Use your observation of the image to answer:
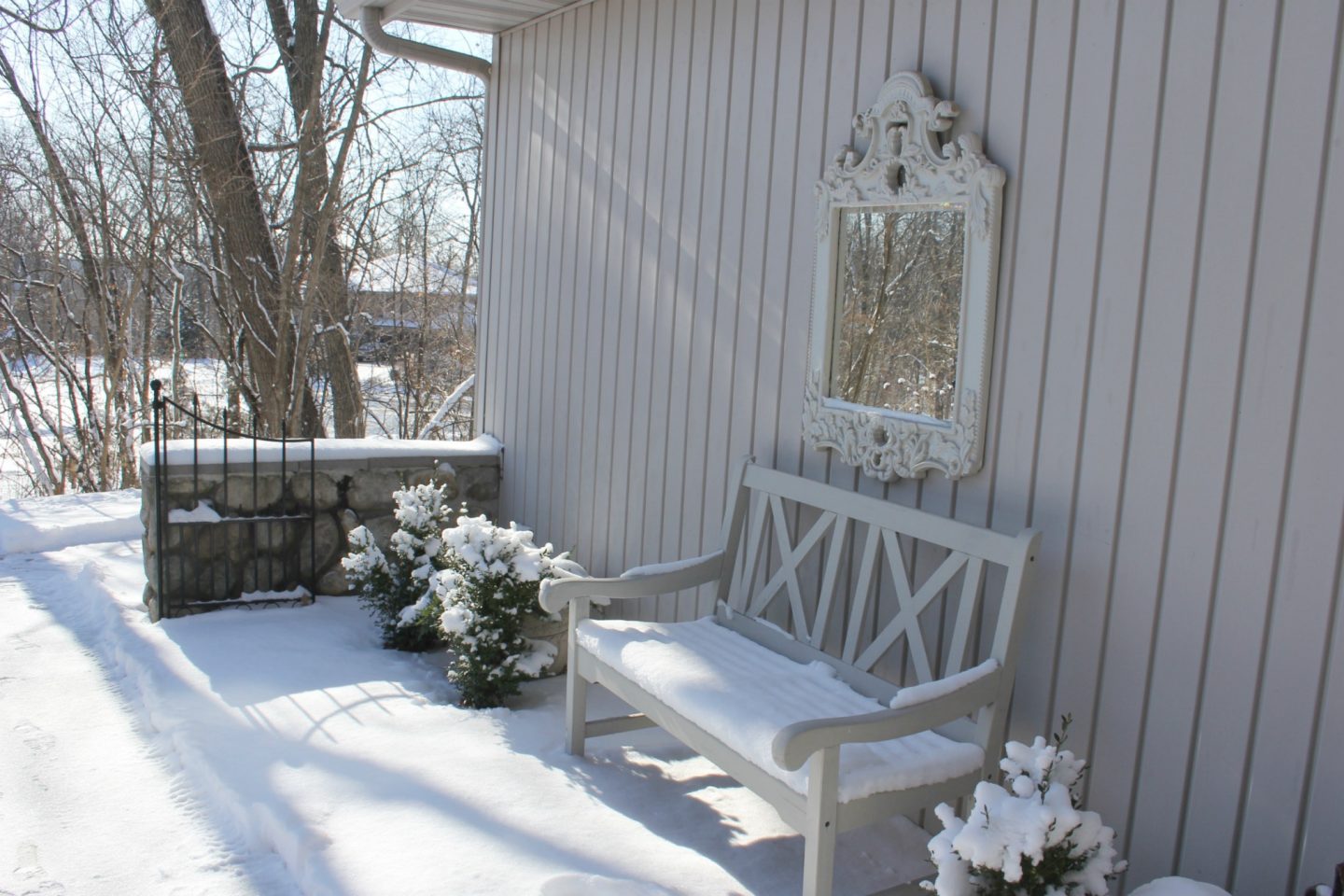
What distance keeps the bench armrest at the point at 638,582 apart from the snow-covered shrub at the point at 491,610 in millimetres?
399

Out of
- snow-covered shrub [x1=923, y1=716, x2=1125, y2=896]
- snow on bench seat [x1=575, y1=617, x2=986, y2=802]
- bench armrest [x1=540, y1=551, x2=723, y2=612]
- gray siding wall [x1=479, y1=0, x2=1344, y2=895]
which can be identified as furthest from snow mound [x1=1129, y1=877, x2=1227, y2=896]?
bench armrest [x1=540, y1=551, x2=723, y2=612]

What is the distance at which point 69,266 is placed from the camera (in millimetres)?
10031

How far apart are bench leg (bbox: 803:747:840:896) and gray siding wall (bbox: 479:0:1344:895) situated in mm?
655

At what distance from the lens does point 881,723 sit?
239 cm

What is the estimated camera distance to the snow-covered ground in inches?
106

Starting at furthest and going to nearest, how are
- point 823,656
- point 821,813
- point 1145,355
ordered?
point 823,656 < point 1145,355 < point 821,813

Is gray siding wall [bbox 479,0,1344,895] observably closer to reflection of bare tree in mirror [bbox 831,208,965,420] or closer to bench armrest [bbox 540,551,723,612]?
reflection of bare tree in mirror [bbox 831,208,965,420]

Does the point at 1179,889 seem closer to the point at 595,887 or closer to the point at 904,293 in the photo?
the point at 595,887

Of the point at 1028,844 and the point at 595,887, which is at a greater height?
the point at 1028,844

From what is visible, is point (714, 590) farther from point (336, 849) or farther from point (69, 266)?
point (69, 266)

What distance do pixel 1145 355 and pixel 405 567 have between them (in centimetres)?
294

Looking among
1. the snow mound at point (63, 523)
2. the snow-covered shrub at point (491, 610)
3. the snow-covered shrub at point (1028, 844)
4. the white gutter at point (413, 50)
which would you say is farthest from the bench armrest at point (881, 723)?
the snow mound at point (63, 523)

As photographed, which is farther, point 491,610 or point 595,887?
point 491,610

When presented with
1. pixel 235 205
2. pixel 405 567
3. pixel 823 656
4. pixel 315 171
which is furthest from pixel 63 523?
pixel 823 656
